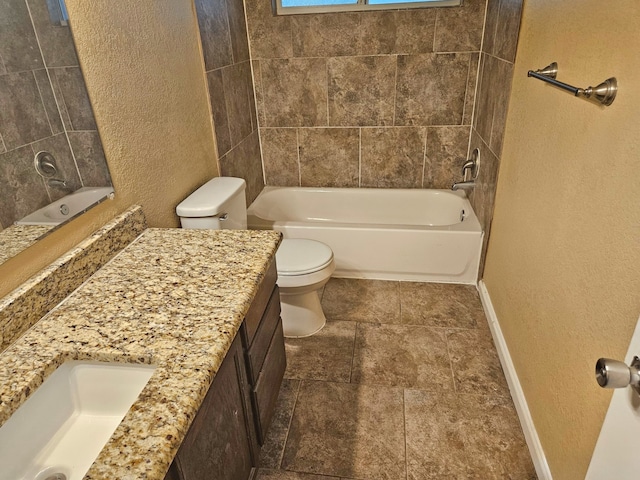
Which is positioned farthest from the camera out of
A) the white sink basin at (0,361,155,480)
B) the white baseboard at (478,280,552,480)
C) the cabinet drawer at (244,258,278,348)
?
the white baseboard at (478,280,552,480)

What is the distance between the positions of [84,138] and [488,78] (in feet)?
7.06

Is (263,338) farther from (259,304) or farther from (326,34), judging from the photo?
(326,34)

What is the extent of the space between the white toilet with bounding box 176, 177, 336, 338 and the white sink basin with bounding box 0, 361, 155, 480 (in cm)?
91

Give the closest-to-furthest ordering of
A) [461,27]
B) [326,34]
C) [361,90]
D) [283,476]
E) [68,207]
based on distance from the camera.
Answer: [68,207] → [283,476] → [461,27] → [326,34] → [361,90]

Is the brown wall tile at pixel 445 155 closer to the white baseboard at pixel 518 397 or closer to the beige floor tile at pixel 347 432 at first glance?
the white baseboard at pixel 518 397

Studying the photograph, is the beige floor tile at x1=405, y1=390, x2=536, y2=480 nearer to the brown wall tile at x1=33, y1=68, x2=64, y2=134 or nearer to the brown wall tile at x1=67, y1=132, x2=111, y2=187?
the brown wall tile at x1=67, y1=132, x2=111, y2=187

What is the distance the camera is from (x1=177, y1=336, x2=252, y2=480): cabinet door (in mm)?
918

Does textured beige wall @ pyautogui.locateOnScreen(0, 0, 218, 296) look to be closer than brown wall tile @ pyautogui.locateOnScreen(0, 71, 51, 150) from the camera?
No

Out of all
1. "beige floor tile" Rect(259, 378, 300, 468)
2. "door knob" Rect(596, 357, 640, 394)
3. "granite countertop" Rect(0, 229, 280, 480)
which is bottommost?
"beige floor tile" Rect(259, 378, 300, 468)

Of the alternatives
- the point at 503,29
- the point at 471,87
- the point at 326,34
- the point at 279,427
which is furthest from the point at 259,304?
the point at 471,87

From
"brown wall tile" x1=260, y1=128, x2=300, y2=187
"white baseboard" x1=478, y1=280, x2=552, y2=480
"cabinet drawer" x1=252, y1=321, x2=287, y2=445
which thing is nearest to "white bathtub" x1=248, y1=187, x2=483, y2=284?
"brown wall tile" x1=260, y1=128, x2=300, y2=187

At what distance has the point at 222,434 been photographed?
1.09 metres

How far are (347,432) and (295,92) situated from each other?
87.1 inches

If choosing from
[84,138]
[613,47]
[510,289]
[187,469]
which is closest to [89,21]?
[84,138]
